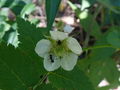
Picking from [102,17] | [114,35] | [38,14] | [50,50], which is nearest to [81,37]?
[102,17]

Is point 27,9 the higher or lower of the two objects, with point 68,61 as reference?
lower

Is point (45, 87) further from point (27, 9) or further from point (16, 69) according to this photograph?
point (27, 9)

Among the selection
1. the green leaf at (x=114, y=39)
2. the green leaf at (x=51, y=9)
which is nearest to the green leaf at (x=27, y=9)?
the green leaf at (x=51, y=9)

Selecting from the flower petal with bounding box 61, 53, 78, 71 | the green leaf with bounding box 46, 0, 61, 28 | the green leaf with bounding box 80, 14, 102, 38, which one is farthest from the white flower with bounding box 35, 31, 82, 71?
the green leaf with bounding box 80, 14, 102, 38

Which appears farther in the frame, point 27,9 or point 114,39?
point 114,39

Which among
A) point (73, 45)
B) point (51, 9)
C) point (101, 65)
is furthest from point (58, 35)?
point (101, 65)

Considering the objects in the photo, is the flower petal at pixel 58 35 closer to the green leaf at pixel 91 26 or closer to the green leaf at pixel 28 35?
the green leaf at pixel 28 35

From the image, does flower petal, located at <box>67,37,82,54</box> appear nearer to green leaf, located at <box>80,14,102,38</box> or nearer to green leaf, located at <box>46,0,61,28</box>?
green leaf, located at <box>46,0,61,28</box>
